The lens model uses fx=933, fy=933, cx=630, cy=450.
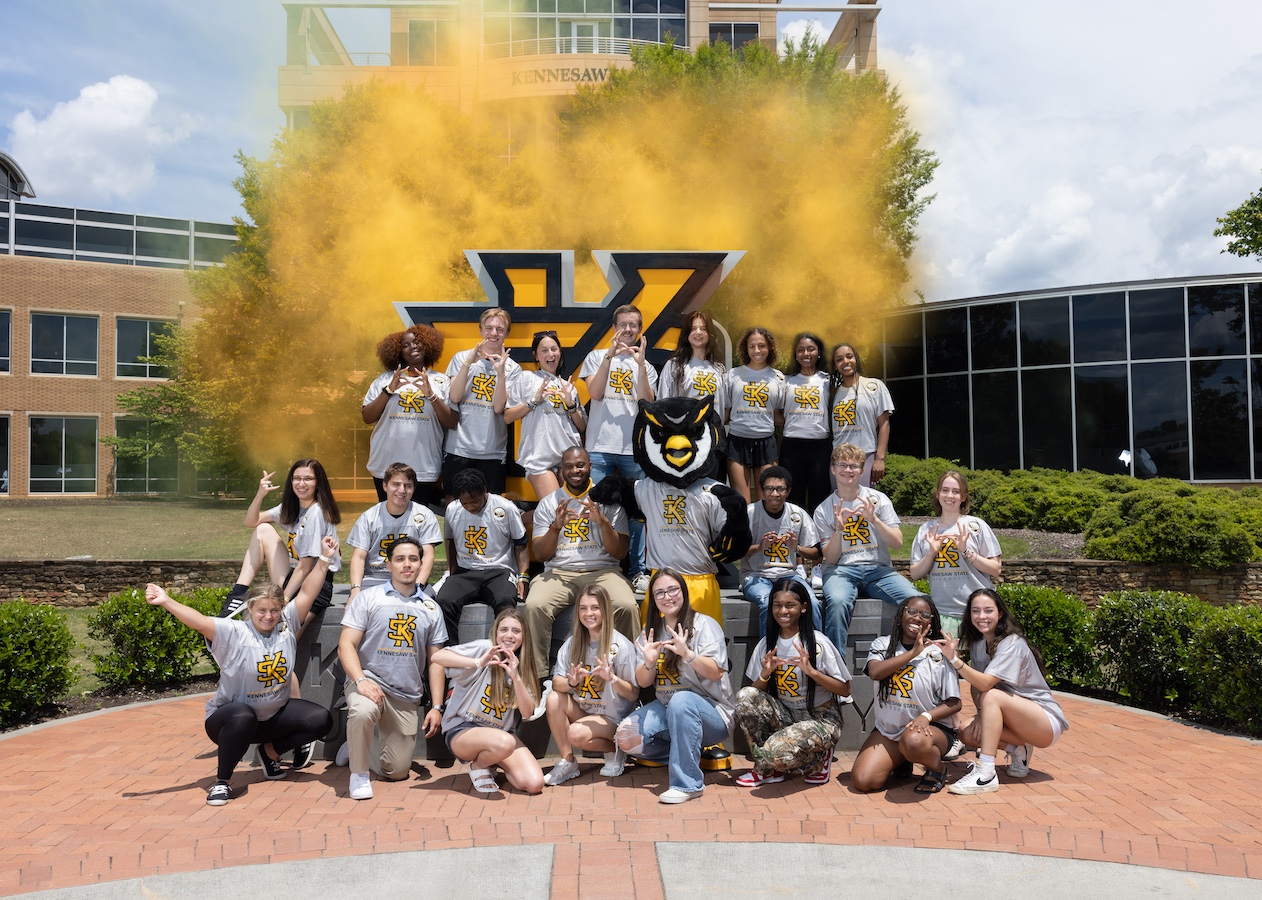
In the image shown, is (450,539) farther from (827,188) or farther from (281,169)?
(281,169)

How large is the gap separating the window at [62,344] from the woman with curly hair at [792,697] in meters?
30.6

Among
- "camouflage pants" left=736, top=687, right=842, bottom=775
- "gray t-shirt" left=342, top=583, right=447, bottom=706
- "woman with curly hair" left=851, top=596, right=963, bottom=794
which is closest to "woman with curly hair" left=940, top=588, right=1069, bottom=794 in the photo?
"woman with curly hair" left=851, top=596, right=963, bottom=794

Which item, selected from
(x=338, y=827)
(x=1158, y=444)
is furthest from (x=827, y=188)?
(x=338, y=827)

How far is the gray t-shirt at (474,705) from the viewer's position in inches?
215

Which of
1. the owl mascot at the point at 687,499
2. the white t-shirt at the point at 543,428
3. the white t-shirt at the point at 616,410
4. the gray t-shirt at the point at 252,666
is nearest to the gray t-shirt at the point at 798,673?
the owl mascot at the point at 687,499

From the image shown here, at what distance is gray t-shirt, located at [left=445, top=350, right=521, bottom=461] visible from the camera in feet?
23.9

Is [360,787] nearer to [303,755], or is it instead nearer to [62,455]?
[303,755]

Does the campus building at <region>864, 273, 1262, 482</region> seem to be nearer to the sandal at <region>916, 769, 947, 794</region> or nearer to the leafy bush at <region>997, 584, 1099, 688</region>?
the leafy bush at <region>997, 584, 1099, 688</region>

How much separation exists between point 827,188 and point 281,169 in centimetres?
1197

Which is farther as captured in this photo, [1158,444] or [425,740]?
[1158,444]

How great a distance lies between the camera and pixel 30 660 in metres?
7.12

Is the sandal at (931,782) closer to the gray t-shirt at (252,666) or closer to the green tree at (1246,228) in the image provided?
the gray t-shirt at (252,666)

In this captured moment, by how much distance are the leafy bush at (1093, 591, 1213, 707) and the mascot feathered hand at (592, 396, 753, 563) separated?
3558mm

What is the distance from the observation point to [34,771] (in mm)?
5867
